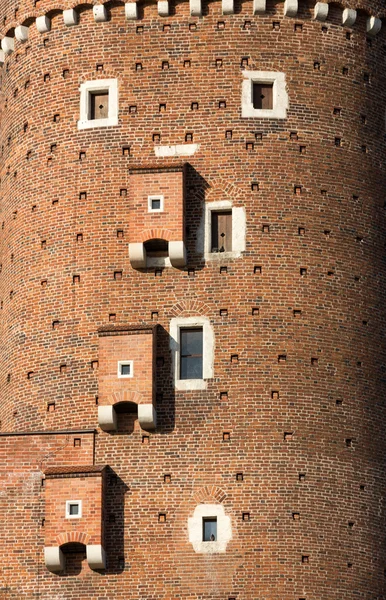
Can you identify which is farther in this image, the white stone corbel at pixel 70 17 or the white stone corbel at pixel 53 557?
the white stone corbel at pixel 70 17

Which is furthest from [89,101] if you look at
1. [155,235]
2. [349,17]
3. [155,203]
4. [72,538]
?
[72,538]

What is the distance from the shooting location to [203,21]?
189 ft

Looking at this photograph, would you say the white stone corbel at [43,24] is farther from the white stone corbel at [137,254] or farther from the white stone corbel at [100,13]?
the white stone corbel at [137,254]

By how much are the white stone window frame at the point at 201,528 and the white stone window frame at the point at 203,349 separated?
2.87m

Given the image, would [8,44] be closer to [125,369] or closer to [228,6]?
[228,6]

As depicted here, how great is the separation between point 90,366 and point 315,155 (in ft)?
24.0

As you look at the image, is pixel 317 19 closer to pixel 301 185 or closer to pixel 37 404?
pixel 301 185

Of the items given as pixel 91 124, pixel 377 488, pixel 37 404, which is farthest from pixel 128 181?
pixel 377 488

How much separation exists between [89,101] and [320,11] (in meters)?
5.94

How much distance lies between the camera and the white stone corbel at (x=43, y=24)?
58.6 metres

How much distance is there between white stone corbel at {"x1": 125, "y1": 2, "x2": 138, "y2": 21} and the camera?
57688mm

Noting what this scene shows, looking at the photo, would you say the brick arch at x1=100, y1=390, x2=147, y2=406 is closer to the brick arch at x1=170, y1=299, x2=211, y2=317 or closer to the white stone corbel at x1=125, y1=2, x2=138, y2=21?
the brick arch at x1=170, y1=299, x2=211, y2=317

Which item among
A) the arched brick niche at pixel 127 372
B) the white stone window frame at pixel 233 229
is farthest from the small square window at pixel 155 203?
the arched brick niche at pixel 127 372

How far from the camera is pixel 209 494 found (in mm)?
53250
